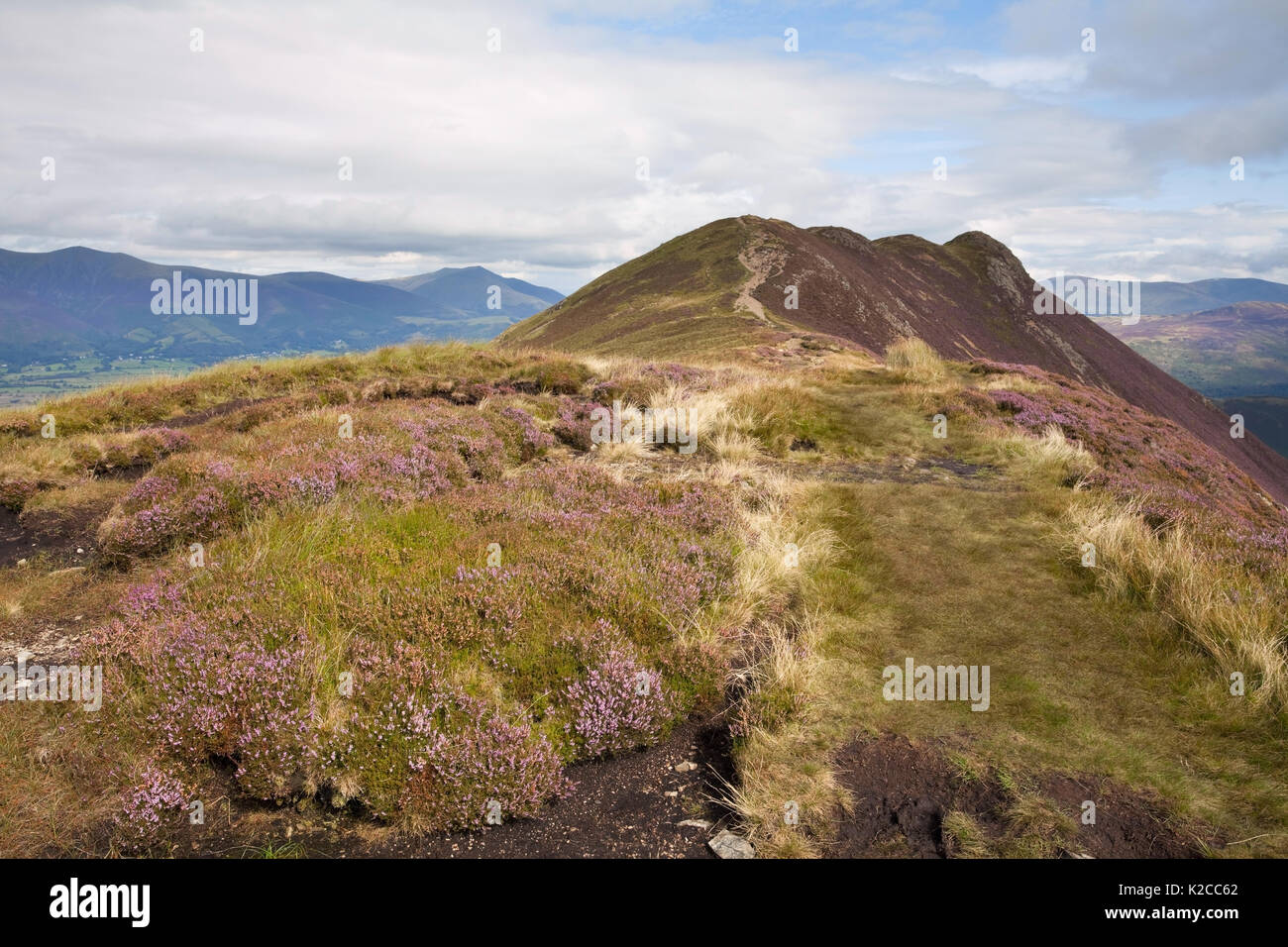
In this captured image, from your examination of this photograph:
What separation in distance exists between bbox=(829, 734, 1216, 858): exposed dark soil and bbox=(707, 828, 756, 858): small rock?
1.91 feet

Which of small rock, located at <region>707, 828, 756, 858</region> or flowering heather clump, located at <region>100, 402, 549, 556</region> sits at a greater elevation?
flowering heather clump, located at <region>100, 402, 549, 556</region>

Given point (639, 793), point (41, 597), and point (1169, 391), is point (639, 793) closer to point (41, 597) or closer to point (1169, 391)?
point (41, 597)

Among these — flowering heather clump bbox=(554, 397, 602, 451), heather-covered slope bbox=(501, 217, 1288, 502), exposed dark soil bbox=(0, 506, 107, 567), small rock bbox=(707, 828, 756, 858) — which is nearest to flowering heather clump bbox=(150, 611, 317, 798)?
small rock bbox=(707, 828, 756, 858)

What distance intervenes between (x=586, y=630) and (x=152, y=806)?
3.28 m

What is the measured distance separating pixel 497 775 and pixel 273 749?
1670mm

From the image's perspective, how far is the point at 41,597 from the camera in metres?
6.96

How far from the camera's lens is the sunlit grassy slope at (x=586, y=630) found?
4.50 meters

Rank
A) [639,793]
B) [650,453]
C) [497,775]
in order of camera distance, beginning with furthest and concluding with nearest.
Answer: [650,453], [639,793], [497,775]

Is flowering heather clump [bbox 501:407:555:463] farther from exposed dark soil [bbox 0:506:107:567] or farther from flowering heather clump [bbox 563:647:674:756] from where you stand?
flowering heather clump [bbox 563:647:674:756]

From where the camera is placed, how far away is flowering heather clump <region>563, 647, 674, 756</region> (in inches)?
201

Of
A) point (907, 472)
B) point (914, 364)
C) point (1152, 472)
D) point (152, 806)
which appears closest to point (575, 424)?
point (907, 472)

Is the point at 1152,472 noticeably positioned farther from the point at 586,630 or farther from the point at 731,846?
the point at 731,846

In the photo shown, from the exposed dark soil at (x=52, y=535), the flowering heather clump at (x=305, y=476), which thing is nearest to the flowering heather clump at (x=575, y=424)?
the flowering heather clump at (x=305, y=476)

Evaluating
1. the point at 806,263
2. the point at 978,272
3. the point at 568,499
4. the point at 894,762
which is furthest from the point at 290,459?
the point at 978,272
